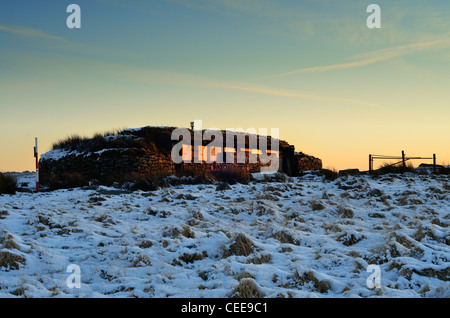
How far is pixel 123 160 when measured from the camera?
709 inches

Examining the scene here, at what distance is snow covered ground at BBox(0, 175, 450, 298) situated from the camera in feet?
14.1

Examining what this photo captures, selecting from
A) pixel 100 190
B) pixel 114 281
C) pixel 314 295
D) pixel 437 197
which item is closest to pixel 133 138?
pixel 100 190

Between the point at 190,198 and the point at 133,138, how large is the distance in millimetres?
10037

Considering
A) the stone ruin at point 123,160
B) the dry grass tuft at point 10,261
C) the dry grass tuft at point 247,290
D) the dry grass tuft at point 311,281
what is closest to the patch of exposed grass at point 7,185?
the stone ruin at point 123,160

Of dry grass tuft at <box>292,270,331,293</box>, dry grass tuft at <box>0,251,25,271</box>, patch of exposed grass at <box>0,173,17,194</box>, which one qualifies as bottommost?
dry grass tuft at <box>292,270,331,293</box>

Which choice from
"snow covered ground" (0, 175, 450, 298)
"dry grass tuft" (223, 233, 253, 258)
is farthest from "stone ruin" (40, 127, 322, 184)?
"dry grass tuft" (223, 233, 253, 258)

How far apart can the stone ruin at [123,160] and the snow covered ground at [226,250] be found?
776 centimetres

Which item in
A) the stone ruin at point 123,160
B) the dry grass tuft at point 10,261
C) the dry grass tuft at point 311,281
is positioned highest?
the stone ruin at point 123,160

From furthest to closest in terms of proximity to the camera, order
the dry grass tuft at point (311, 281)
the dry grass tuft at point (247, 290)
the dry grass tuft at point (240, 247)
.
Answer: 1. the dry grass tuft at point (240, 247)
2. the dry grass tuft at point (311, 281)
3. the dry grass tuft at point (247, 290)

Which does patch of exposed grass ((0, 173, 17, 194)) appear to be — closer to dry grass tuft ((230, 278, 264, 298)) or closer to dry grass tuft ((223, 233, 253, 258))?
dry grass tuft ((223, 233, 253, 258))

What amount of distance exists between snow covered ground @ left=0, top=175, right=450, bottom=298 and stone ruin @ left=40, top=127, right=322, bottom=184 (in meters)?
7.76

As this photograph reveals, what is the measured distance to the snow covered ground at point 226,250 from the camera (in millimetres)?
4301

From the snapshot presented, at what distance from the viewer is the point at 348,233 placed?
6477mm

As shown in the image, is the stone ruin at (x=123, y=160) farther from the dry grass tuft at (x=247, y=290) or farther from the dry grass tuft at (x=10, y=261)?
the dry grass tuft at (x=247, y=290)
